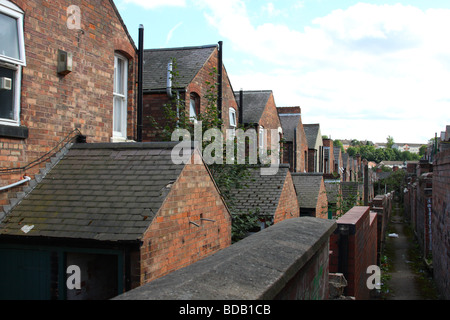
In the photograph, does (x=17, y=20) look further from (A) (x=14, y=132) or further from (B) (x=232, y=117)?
(B) (x=232, y=117)

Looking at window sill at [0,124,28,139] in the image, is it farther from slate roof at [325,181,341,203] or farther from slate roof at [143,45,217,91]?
slate roof at [325,181,341,203]

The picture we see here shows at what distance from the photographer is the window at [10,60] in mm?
5941

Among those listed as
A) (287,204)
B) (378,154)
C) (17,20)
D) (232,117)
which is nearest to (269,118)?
(232,117)

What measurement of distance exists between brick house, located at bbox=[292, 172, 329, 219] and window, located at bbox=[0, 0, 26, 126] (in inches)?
474

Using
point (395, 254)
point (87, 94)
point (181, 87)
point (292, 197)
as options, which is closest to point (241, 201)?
point (292, 197)

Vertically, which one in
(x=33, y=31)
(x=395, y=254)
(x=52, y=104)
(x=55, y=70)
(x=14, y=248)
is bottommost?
(x=395, y=254)

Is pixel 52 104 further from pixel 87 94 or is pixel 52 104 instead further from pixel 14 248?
pixel 14 248

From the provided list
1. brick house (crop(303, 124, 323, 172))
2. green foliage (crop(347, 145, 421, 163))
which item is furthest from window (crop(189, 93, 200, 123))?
green foliage (crop(347, 145, 421, 163))

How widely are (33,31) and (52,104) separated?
1158mm

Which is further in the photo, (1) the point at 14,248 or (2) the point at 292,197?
(2) the point at 292,197

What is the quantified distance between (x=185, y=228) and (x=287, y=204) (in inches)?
287

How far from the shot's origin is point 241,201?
39.4 feet

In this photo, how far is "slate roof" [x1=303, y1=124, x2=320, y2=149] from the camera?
30062 mm
